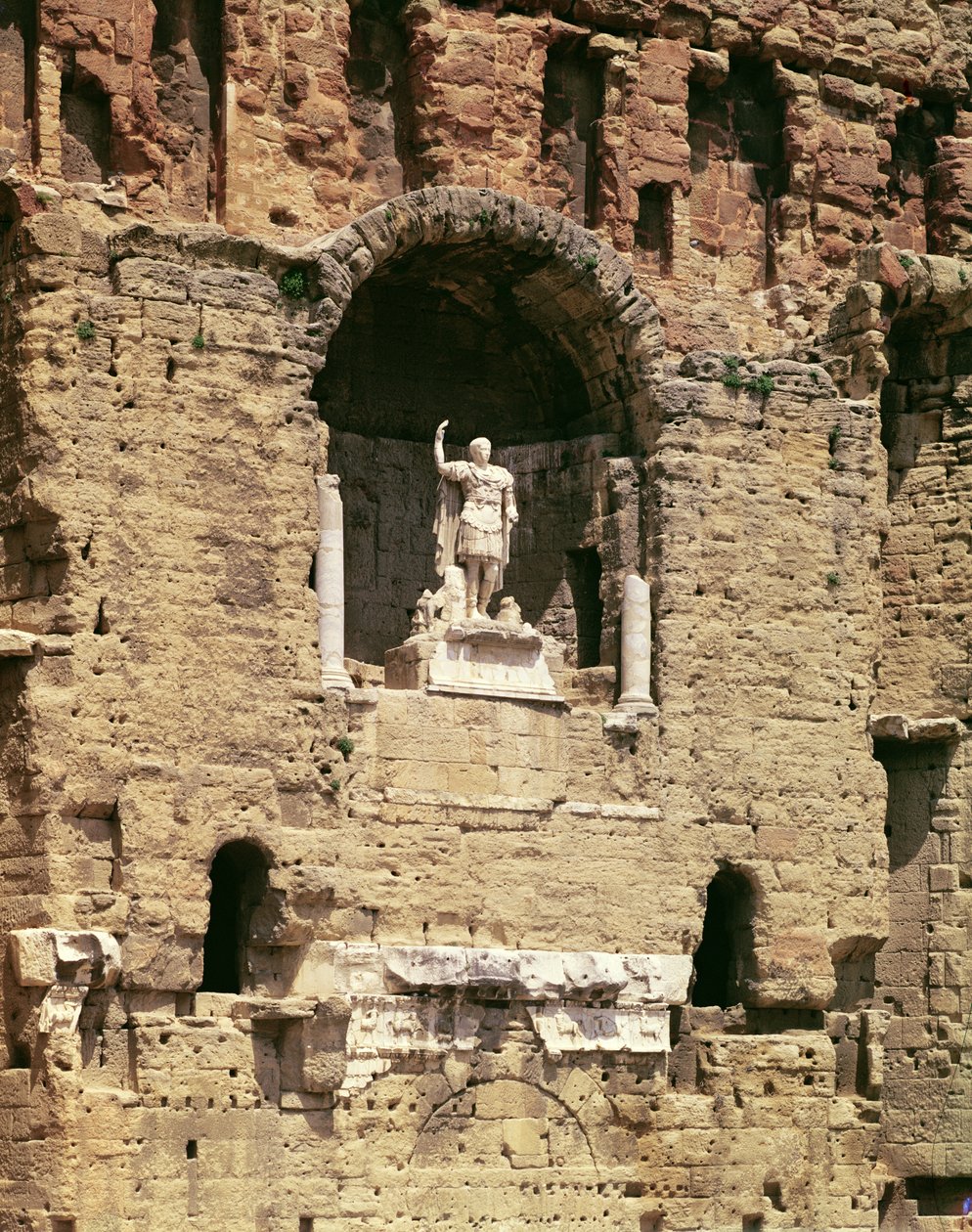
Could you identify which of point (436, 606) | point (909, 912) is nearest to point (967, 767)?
point (909, 912)

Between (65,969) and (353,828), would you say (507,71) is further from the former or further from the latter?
(65,969)

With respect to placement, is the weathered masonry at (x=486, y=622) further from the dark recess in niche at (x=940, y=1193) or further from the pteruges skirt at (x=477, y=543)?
the pteruges skirt at (x=477, y=543)

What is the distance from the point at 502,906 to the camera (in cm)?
2941

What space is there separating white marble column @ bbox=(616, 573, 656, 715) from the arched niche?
28cm

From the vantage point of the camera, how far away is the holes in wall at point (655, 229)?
31969 millimetres

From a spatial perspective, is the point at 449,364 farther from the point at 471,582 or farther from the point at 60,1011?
the point at 60,1011

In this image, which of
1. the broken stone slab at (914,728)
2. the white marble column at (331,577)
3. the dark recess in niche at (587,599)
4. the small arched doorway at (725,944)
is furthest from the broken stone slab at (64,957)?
the broken stone slab at (914,728)

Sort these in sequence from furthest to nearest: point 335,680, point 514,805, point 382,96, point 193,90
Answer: point 382,96, point 193,90, point 514,805, point 335,680

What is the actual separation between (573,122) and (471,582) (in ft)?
15.1

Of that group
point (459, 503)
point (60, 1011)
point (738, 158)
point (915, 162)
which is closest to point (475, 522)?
point (459, 503)

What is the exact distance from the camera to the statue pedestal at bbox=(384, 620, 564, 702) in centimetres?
2958

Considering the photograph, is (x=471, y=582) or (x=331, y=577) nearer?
(x=331, y=577)

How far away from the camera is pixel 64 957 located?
27016mm

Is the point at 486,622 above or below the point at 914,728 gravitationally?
above
